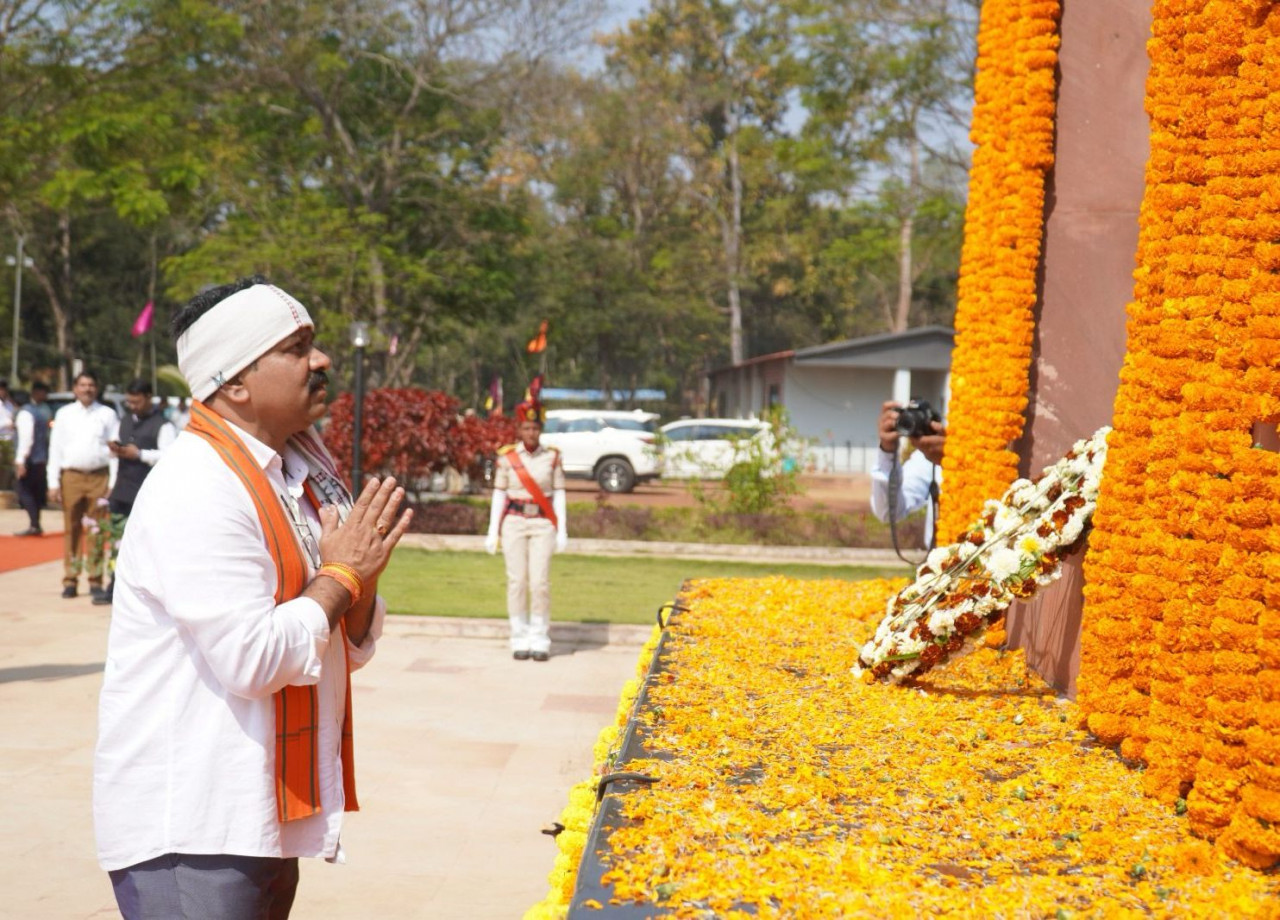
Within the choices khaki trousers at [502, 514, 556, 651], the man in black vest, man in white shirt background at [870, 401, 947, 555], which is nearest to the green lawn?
khaki trousers at [502, 514, 556, 651]

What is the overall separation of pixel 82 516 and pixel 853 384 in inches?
1247

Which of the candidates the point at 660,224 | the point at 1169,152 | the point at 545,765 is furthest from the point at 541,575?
the point at 660,224

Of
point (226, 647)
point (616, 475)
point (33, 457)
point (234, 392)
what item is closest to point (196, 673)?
point (226, 647)

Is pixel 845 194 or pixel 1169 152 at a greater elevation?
pixel 845 194

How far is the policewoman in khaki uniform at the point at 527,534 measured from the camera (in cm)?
1101

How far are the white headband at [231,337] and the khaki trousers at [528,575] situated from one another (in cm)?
812

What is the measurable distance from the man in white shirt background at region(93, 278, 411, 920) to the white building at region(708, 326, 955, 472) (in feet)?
119

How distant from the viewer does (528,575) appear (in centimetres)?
1112

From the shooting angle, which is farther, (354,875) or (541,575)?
(541,575)

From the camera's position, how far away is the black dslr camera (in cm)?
665

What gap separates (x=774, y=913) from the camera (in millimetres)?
2750

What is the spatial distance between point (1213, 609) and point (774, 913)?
152cm

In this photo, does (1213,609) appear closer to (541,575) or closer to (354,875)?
(354,875)

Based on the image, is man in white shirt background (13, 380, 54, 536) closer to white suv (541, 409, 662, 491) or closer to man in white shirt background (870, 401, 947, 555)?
man in white shirt background (870, 401, 947, 555)
